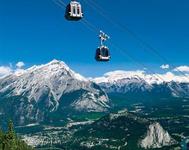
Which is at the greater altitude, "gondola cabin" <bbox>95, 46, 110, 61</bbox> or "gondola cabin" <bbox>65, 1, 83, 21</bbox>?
"gondola cabin" <bbox>65, 1, 83, 21</bbox>

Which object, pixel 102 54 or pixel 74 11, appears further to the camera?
pixel 102 54

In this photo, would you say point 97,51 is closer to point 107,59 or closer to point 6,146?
point 107,59

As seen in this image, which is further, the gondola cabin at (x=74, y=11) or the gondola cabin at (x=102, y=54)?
the gondola cabin at (x=102, y=54)

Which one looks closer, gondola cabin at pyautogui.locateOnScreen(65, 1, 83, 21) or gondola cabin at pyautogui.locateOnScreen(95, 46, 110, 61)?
gondola cabin at pyautogui.locateOnScreen(65, 1, 83, 21)

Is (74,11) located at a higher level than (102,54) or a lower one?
higher
